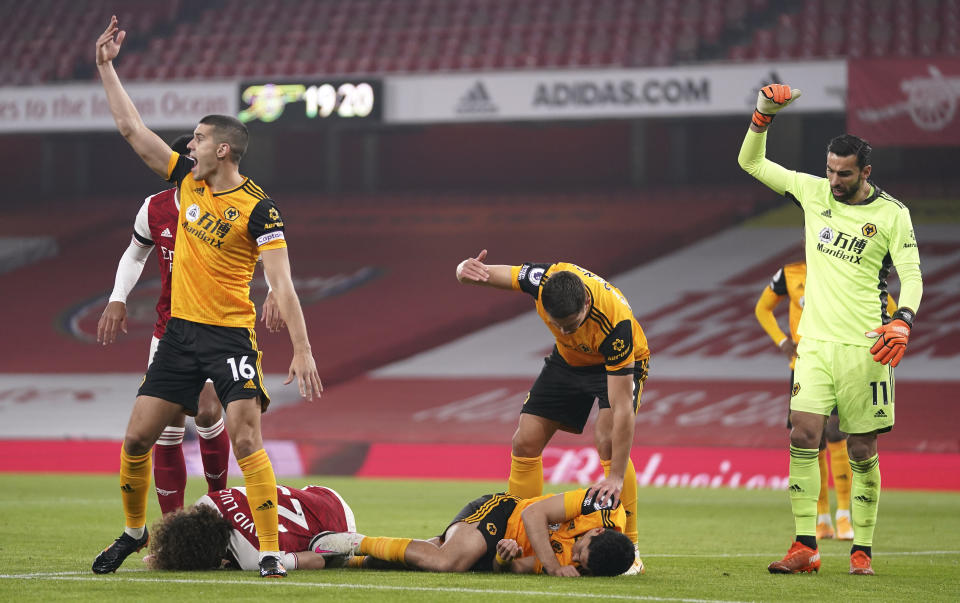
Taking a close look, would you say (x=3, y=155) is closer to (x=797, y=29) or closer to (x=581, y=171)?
(x=581, y=171)

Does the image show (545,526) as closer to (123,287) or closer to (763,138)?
(763,138)

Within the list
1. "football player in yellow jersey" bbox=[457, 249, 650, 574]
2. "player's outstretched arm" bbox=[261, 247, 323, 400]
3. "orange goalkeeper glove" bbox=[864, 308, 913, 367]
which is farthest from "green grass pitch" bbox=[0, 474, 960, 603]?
"orange goalkeeper glove" bbox=[864, 308, 913, 367]

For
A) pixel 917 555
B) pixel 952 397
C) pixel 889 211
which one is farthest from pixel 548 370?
pixel 952 397

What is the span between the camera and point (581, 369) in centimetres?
733

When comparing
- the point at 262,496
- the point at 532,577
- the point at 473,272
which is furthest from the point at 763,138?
the point at 262,496

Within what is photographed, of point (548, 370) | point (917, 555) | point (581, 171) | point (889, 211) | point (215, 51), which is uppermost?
point (215, 51)

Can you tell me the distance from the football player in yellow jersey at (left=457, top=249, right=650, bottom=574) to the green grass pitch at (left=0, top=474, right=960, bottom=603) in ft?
2.31

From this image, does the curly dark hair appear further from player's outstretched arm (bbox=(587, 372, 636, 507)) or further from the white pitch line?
player's outstretched arm (bbox=(587, 372, 636, 507))

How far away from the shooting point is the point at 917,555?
8328mm

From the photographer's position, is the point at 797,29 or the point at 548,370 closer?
the point at 548,370

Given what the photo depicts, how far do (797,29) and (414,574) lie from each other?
56.6 ft

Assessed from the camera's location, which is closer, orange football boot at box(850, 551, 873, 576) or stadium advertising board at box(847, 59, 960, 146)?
orange football boot at box(850, 551, 873, 576)

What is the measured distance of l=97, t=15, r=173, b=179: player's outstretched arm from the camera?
6535 mm

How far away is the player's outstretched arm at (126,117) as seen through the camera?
654 cm
